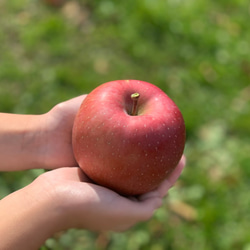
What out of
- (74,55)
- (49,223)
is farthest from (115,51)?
(49,223)

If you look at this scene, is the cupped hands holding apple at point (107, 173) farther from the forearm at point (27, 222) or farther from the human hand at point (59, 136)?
the human hand at point (59, 136)

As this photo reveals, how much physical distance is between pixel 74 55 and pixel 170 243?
1.73 m

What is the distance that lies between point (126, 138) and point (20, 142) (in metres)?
0.69

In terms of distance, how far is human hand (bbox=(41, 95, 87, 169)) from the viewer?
2084 mm

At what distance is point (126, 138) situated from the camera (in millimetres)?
1634

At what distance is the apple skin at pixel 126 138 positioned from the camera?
164cm

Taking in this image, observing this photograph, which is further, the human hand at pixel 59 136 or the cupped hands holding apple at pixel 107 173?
the human hand at pixel 59 136

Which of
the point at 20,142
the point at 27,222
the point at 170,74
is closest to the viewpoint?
the point at 27,222

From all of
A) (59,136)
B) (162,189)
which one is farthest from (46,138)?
(162,189)

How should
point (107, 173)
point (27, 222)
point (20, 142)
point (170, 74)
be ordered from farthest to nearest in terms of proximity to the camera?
1. point (170, 74)
2. point (20, 142)
3. point (107, 173)
4. point (27, 222)

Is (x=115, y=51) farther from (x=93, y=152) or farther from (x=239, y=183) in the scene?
(x=93, y=152)

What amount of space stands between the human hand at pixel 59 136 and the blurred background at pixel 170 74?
0.22 m

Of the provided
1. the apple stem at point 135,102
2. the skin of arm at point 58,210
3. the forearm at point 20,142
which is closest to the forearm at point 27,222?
the skin of arm at point 58,210

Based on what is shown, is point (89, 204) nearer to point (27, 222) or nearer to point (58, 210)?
point (58, 210)
